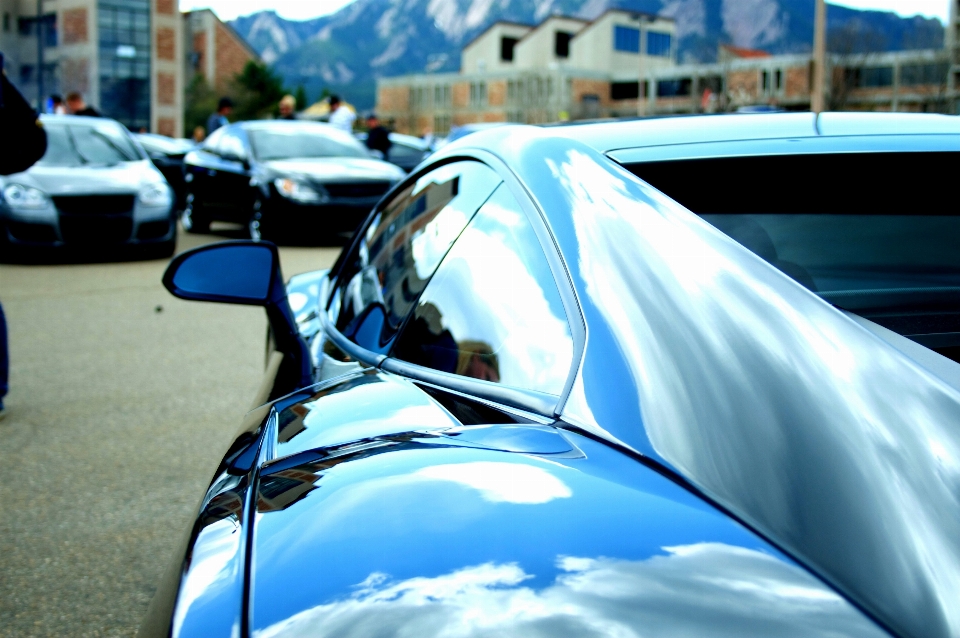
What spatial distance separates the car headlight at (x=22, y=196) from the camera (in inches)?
431

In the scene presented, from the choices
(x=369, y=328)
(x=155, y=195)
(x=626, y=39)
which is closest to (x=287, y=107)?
(x=155, y=195)

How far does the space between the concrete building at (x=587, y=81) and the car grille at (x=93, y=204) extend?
5479 cm

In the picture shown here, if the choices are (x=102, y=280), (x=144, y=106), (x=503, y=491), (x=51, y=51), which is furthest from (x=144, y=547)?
(x=51, y=51)

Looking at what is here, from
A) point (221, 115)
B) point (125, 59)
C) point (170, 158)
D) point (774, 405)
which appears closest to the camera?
point (774, 405)

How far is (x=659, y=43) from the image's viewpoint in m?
113

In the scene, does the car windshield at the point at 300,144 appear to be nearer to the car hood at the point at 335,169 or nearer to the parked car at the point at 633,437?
the car hood at the point at 335,169

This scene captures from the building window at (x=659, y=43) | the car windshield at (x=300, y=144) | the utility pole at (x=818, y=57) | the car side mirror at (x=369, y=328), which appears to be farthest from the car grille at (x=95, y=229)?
the building window at (x=659, y=43)

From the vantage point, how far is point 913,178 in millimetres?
1812

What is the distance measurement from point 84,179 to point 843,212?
34.6ft

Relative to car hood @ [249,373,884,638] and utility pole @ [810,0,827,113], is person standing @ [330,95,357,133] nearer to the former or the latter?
utility pole @ [810,0,827,113]

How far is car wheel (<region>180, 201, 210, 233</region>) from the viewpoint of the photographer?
15.1 metres

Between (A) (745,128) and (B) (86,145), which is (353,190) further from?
(A) (745,128)

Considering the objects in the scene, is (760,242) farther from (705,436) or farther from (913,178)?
(705,436)

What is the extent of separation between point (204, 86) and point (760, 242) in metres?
107
